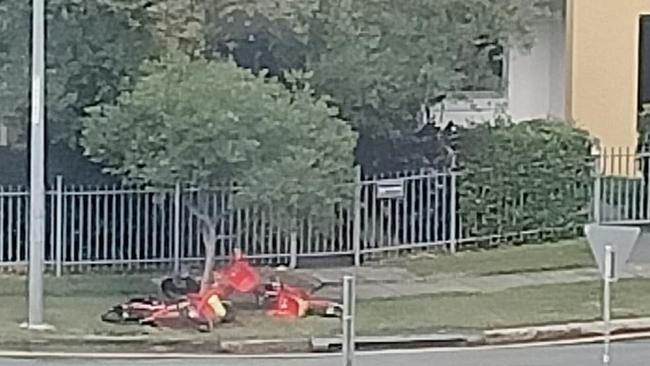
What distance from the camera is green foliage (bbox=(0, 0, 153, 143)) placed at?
A: 72.4 ft

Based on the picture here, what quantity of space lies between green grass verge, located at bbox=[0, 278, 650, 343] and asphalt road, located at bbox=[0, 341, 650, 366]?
1145 millimetres

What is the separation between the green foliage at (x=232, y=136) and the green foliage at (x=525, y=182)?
4.92 m

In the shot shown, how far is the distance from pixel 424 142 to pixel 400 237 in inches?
80.1

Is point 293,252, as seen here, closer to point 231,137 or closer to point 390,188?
point 390,188

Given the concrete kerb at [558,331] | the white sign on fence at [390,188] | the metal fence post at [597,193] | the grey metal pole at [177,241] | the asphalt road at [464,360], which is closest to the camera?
the asphalt road at [464,360]

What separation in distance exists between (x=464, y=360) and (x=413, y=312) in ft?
10.2

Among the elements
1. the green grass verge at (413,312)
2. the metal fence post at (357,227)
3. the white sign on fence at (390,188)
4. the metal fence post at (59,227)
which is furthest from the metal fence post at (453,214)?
the metal fence post at (59,227)

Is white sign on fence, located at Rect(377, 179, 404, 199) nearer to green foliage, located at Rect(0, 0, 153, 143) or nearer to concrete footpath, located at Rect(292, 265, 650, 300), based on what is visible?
concrete footpath, located at Rect(292, 265, 650, 300)

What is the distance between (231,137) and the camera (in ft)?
64.4

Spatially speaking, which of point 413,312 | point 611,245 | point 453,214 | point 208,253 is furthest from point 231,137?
point 611,245

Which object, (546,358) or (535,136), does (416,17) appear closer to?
(535,136)

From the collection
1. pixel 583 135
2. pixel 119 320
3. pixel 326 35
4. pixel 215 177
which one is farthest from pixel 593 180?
pixel 119 320

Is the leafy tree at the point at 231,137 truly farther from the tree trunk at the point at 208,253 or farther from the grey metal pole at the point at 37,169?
the grey metal pole at the point at 37,169

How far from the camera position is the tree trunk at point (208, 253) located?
19847mm
